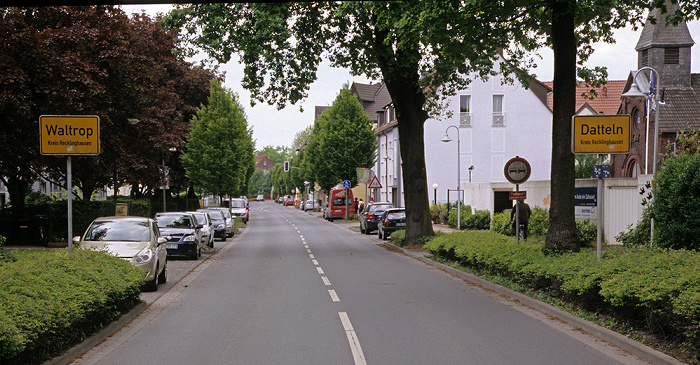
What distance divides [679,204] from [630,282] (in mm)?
6485

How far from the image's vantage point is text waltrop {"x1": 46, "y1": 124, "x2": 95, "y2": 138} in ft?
35.5

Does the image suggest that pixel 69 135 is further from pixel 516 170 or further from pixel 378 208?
pixel 378 208

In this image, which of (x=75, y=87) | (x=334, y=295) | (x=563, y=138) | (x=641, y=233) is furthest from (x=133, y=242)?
(x=641, y=233)

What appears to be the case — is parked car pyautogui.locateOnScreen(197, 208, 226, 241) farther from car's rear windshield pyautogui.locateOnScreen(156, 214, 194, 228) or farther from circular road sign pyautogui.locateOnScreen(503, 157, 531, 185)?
circular road sign pyautogui.locateOnScreen(503, 157, 531, 185)

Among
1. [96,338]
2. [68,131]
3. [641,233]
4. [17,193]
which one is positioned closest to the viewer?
[96,338]

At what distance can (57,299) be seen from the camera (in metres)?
7.27

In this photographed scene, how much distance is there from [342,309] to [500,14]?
7349mm

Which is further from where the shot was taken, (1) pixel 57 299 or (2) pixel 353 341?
(2) pixel 353 341

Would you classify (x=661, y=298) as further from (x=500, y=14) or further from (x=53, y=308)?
(x=500, y=14)

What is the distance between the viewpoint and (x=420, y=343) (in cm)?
763

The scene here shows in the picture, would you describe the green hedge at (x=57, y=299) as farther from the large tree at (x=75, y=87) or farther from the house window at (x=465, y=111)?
the house window at (x=465, y=111)

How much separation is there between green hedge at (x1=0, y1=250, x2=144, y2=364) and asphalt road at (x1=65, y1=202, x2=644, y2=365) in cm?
37

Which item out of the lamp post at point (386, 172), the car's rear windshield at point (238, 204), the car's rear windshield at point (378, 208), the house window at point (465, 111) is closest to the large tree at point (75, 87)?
the car's rear windshield at point (378, 208)

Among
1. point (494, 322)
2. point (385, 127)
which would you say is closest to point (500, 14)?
point (494, 322)
